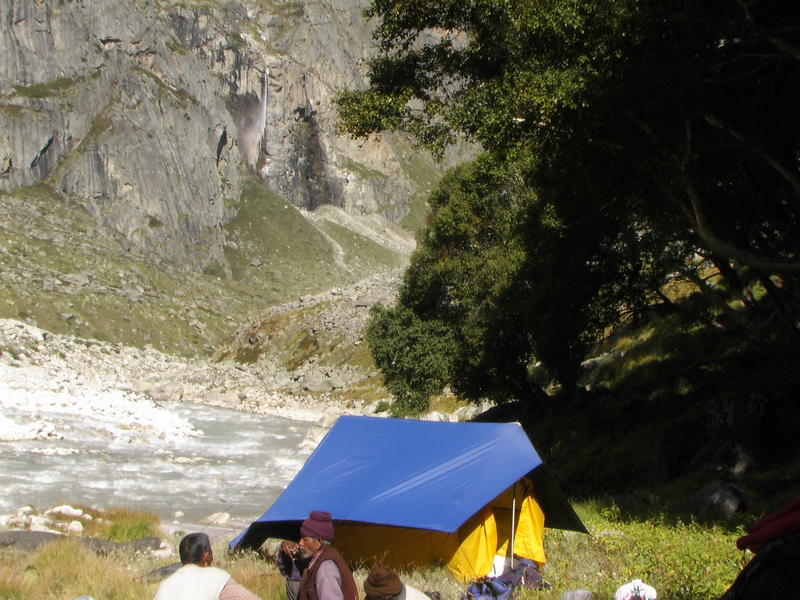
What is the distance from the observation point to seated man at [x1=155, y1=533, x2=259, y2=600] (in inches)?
220

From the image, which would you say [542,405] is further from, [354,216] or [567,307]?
[354,216]

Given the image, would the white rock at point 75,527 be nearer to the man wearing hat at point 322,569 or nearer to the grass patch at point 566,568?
the grass patch at point 566,568

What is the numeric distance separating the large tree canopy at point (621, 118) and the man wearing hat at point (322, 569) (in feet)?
19.2

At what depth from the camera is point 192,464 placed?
26.2 m

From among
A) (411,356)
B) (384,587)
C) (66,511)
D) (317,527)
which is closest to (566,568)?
(384,587)

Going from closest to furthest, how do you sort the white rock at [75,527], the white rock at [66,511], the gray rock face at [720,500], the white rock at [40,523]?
the gray rock face at [720,500], the white rock at [75,527], the white rock at [40,523], the white rock at [66,511]

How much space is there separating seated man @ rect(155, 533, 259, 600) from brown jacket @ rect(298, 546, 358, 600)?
430 mm

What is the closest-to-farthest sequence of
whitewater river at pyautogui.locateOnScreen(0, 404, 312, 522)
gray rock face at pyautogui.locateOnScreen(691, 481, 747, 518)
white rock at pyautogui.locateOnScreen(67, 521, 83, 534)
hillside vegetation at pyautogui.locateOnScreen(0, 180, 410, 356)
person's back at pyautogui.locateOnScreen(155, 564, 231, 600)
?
person's back at pyautogui.locateOnScreen(155, 564, 231, 600) < gray rock face at pyautogui.locateOnScreen(691, 481, 747, 518) < white rock at pyautogui.locateOnScreen(67, 521, 83, 534) < whitewater river at pyautogui.locateOnScreen(0, 404, 312, 522) < hillside vegetation at pyautogui.locateOnScreen(0, 180, 410, 356)

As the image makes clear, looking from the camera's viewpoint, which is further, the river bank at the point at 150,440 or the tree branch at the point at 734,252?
the river bank at the point at 150,440

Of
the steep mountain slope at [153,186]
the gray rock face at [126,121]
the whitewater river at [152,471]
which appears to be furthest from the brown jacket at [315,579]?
the gray rock face at [126,121]

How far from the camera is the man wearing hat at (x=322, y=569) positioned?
5.93 meters

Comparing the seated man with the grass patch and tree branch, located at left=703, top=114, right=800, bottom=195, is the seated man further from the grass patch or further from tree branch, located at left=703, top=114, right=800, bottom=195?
tree branch, located at left=703, top=114, right=800, bottom=195

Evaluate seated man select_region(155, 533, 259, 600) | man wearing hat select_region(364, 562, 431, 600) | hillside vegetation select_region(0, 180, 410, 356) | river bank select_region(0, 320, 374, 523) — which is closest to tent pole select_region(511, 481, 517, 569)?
man wearing hat select_region(364, 562, 431, 600)

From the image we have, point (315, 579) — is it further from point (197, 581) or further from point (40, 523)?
point (40, 523)
